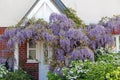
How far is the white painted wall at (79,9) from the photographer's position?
17516 millimetres

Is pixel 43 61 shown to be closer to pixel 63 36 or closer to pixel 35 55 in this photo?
pixel 35 55

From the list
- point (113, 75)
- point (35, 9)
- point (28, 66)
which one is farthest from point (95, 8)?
point (113, 75)

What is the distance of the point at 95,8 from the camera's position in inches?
695

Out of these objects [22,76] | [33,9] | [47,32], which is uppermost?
[33,9]

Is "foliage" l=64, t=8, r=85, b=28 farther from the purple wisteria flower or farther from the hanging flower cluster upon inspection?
the purple wisteria flower

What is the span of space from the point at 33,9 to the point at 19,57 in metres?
2.26

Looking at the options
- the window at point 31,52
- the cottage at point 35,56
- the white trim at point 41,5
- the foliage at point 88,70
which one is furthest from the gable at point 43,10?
the foliage at point 88,70

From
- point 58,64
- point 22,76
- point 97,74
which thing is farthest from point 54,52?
point 97,74

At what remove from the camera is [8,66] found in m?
16.7

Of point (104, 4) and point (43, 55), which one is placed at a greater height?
point (104, 4)

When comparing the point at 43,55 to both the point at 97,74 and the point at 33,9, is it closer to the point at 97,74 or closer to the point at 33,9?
the point at 33,9

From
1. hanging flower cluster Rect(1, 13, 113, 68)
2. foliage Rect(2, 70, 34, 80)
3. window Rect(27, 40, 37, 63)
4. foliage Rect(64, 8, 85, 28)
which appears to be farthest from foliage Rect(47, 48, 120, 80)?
window Rect(27, 40, 37, 63)

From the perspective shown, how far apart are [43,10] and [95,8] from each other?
8.54 ft

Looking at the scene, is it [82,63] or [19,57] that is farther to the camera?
[19,57]
